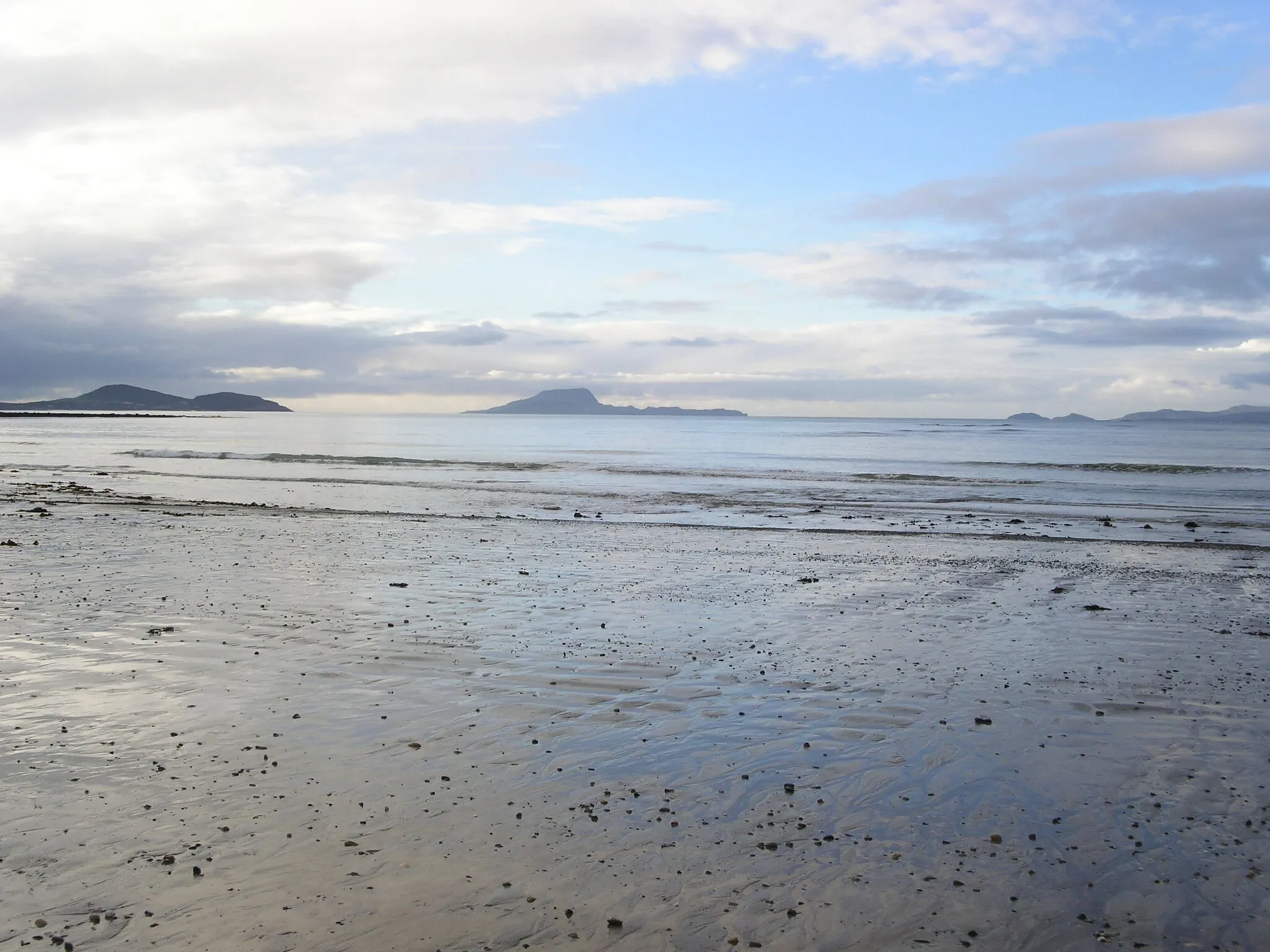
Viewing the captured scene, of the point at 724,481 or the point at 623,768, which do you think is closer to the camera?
the point at 623,768

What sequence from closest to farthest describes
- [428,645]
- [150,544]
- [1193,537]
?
1. [428,645]
2. [150,544]
3. [1193,537]

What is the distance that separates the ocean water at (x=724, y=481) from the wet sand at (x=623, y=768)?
48.3ft

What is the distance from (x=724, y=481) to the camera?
48.7m

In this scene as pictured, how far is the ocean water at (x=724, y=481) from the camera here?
30.5 m

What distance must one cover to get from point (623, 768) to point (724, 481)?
135 feet

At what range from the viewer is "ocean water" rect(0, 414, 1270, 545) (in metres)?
30.5

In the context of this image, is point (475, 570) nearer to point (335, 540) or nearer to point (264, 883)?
point (335, 540)

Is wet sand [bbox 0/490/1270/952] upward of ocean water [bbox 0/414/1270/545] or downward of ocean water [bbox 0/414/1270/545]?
downward

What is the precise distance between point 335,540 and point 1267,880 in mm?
20001

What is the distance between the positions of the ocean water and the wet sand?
1472 centimetres

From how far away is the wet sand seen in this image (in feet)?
18.2

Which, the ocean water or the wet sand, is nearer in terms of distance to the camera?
the wet sand

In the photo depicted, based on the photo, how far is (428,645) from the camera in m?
11.8

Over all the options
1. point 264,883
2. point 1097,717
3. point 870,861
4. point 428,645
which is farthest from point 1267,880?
point 428,645
